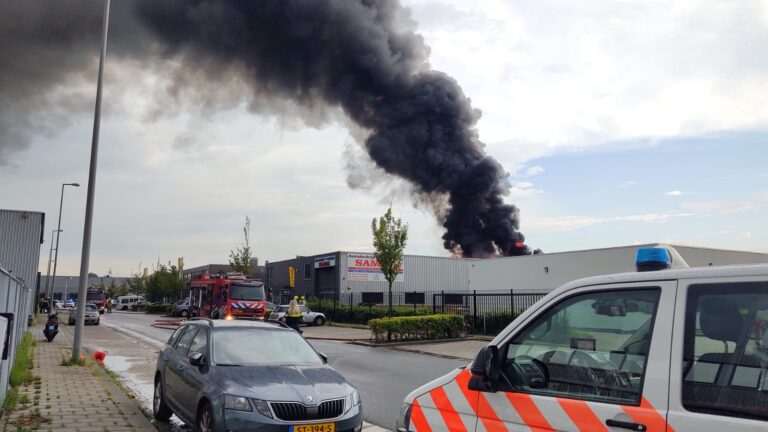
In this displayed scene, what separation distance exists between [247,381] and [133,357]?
11626 millimetres

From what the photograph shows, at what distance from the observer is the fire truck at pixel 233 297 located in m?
26.0

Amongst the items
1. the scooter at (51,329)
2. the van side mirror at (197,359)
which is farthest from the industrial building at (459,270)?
the van side mirror at (197,359)

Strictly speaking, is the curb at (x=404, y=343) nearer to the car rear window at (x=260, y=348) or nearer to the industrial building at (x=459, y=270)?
the industrial building at (x=459, y=270)

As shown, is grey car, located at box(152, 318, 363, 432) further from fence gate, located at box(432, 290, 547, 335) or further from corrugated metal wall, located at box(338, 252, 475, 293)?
corrugated metal wall, located at box(338, 252, 475, 293)

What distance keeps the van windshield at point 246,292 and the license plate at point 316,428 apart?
21.3 meters

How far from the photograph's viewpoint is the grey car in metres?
5.71

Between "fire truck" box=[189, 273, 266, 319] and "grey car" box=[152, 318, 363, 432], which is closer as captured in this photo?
"grey car" box=[152, 318, 363, 432]

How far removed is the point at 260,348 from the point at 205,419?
118 centimetres

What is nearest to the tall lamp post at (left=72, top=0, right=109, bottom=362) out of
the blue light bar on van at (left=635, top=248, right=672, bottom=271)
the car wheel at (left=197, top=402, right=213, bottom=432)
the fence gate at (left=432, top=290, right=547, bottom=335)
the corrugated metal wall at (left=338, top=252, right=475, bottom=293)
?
the car wheel at (left=197, top=402, right=213, bottom=432)

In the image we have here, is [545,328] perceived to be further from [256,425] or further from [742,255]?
[742,255]

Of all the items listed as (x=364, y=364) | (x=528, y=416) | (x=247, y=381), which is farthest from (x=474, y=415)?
(x=364, y=364)

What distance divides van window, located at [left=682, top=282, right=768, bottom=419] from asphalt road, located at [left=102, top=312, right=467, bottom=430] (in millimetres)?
5713

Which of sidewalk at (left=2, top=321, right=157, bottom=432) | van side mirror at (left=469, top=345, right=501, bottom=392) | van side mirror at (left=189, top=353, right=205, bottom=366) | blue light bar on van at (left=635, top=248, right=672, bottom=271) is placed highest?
blue light bar on van at (left=635, top=248, right=672, bottom=271)

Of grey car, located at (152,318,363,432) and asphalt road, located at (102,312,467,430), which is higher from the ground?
grey car, located at (152,318,363,432)
